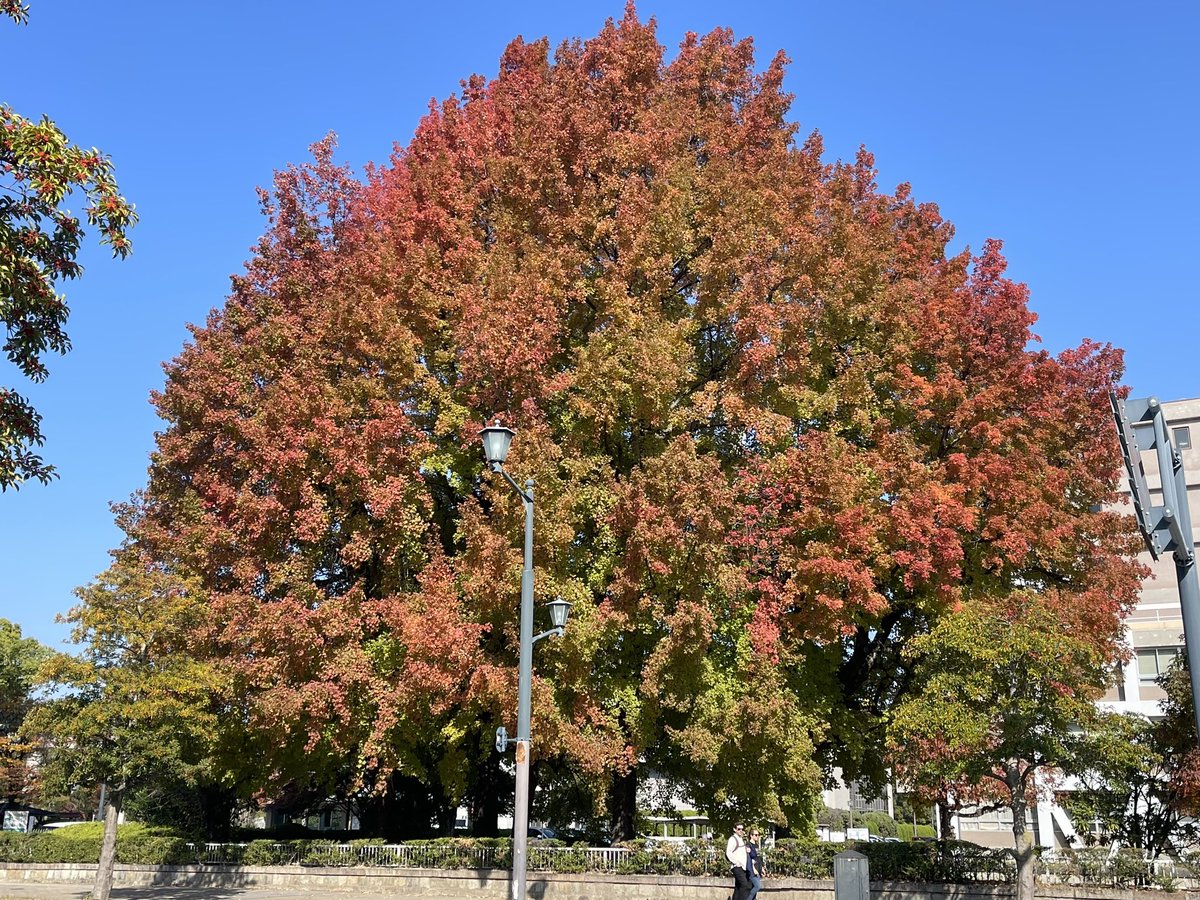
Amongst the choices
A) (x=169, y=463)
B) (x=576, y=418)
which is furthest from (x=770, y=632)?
(x=169, y=463)

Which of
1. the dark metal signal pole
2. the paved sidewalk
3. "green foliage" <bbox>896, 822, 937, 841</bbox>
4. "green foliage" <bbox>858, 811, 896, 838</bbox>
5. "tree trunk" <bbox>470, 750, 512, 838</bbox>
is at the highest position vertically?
the dark metal signal pole

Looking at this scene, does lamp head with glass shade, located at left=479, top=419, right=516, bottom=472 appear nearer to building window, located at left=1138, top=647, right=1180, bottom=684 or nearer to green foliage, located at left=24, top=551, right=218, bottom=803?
green foliage, located at left=24, top=551, right=218, bottom=803

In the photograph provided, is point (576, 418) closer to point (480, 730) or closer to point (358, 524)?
point (358, 524)

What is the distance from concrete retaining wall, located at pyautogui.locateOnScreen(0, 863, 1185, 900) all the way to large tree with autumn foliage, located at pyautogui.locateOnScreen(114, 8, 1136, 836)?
2072 mm

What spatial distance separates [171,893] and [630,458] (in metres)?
16.7

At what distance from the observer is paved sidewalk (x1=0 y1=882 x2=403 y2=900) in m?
23.3

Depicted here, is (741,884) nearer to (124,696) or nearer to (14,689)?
(124,696)

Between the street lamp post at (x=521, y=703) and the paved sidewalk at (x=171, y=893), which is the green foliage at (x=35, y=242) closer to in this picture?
the street lamp post at (x=521, y=703)

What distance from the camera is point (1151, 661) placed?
143 ft

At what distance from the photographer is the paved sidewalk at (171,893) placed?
23.3m

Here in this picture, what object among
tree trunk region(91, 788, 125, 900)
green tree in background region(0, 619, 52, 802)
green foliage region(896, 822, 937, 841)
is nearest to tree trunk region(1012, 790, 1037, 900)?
tree trunk region(91, 788, 125, 900)

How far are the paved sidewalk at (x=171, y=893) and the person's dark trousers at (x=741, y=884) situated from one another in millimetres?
9918

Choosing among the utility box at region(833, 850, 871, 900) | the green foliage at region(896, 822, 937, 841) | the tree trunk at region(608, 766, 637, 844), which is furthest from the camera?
the green foliage at region(896, 822, 937, 841)

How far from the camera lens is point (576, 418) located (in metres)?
22.4
